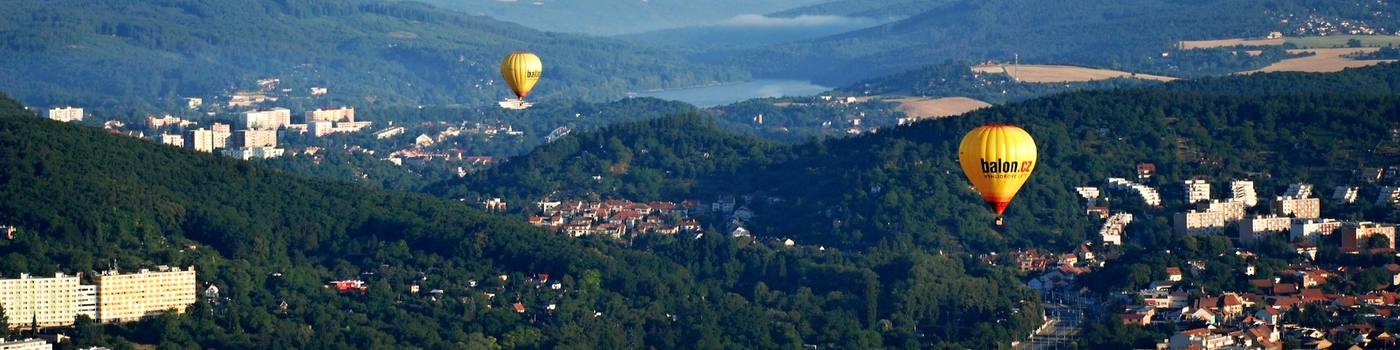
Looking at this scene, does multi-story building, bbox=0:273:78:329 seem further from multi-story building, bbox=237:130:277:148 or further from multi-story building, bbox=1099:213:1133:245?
multi-story building, bbox=237:130:277:148

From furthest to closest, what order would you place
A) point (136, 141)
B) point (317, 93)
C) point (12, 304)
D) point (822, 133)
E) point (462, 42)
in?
point (462, 42) → point (317, 93) → point (822, 133) → point (136, 141) → point (12, 304)

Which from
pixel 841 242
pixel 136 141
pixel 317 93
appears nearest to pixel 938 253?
pixel 841 242

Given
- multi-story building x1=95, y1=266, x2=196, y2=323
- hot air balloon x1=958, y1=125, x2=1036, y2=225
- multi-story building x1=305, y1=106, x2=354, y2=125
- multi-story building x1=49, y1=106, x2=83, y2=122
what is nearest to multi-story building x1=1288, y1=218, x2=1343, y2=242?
hot air balloon x1=958, y1=125, x2=1036, y2=225

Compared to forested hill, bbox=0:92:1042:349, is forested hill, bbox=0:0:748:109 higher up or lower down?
higher up

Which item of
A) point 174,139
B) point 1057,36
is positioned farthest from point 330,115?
point 1057,36

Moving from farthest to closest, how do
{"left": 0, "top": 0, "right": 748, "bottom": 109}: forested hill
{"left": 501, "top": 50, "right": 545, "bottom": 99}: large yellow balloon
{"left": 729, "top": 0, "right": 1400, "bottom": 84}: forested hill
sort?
1. {"left": 0, "top": 0, "right": 748, "bottom": 109}: forested hill
2. {"left": 729, "top": 0, "right": 1400, "bottom": 84}: forested hill
3. {"left": 501, "top": 50, "right": 545, "bottom": 99}: large yellow balloon

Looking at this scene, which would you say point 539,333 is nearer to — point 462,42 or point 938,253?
point 938,253

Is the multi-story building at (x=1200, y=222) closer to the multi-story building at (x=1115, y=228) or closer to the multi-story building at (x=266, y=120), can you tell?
the multi-story building at (x=1115, y=228)

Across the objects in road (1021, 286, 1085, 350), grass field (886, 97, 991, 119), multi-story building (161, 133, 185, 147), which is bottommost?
road (1021, 286, 1085, 350)
